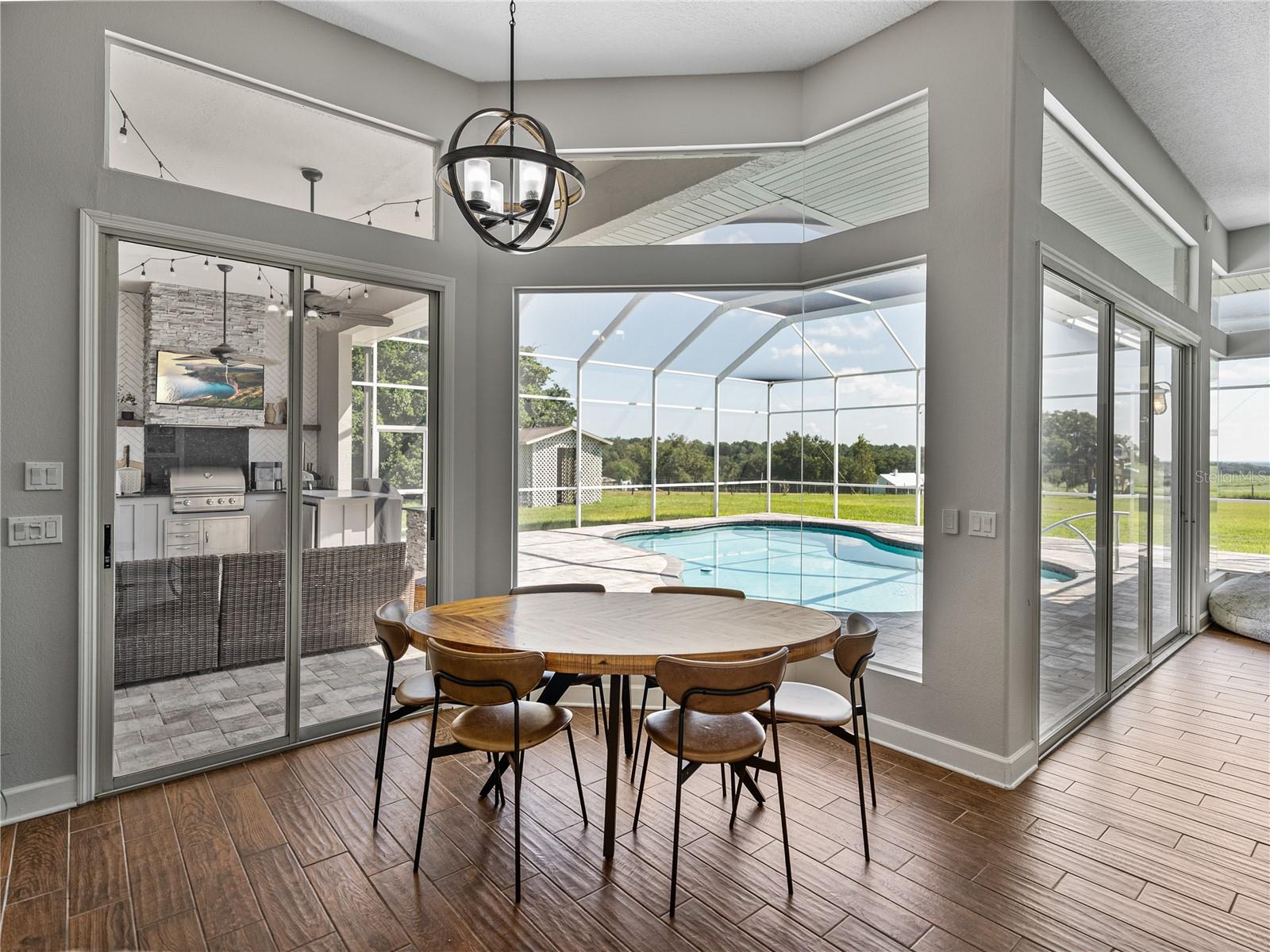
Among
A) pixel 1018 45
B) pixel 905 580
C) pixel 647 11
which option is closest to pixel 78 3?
pixel 647 11

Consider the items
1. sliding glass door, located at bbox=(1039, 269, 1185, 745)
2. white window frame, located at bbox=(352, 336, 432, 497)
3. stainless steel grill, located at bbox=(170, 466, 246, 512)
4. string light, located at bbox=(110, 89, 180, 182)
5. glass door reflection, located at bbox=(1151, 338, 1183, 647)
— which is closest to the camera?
string light, located at bbox=(110, 89, 180, 182)

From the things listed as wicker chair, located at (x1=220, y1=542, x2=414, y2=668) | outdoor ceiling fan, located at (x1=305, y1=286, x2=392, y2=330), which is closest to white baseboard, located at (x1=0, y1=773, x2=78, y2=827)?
wicker chair, located at (x1=220, y1=542, x2=414, y2=668)

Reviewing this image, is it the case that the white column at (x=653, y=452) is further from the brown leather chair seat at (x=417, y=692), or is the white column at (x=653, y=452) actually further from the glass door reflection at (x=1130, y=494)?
the glass door reflection at (x=1130, y=494)

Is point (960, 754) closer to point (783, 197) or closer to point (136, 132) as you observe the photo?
point (783, 197)

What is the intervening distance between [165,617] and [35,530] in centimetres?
62

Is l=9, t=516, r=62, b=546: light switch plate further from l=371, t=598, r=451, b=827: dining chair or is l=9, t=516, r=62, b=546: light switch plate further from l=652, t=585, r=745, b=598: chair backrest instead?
l=652, t=585, r=745, b=598: chair backrest

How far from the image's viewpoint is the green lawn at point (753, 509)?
3443mm

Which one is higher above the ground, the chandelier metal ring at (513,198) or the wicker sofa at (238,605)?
the chandelier metal ring at (513,198)

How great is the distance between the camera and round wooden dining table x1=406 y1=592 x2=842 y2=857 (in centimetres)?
220

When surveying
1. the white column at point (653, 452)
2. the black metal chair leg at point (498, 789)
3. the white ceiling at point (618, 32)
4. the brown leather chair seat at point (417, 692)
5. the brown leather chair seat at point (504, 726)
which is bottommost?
the black metal chair leg at point (498, 789)

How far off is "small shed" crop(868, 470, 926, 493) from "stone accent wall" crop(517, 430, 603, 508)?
5.30 ft

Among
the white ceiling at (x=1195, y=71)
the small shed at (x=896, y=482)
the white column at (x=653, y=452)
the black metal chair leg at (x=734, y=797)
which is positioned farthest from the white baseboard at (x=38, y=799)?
the white ceiling at (x=1195, y=71)

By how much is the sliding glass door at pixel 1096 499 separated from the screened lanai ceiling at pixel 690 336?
1.08m

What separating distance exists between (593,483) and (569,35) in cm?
240
